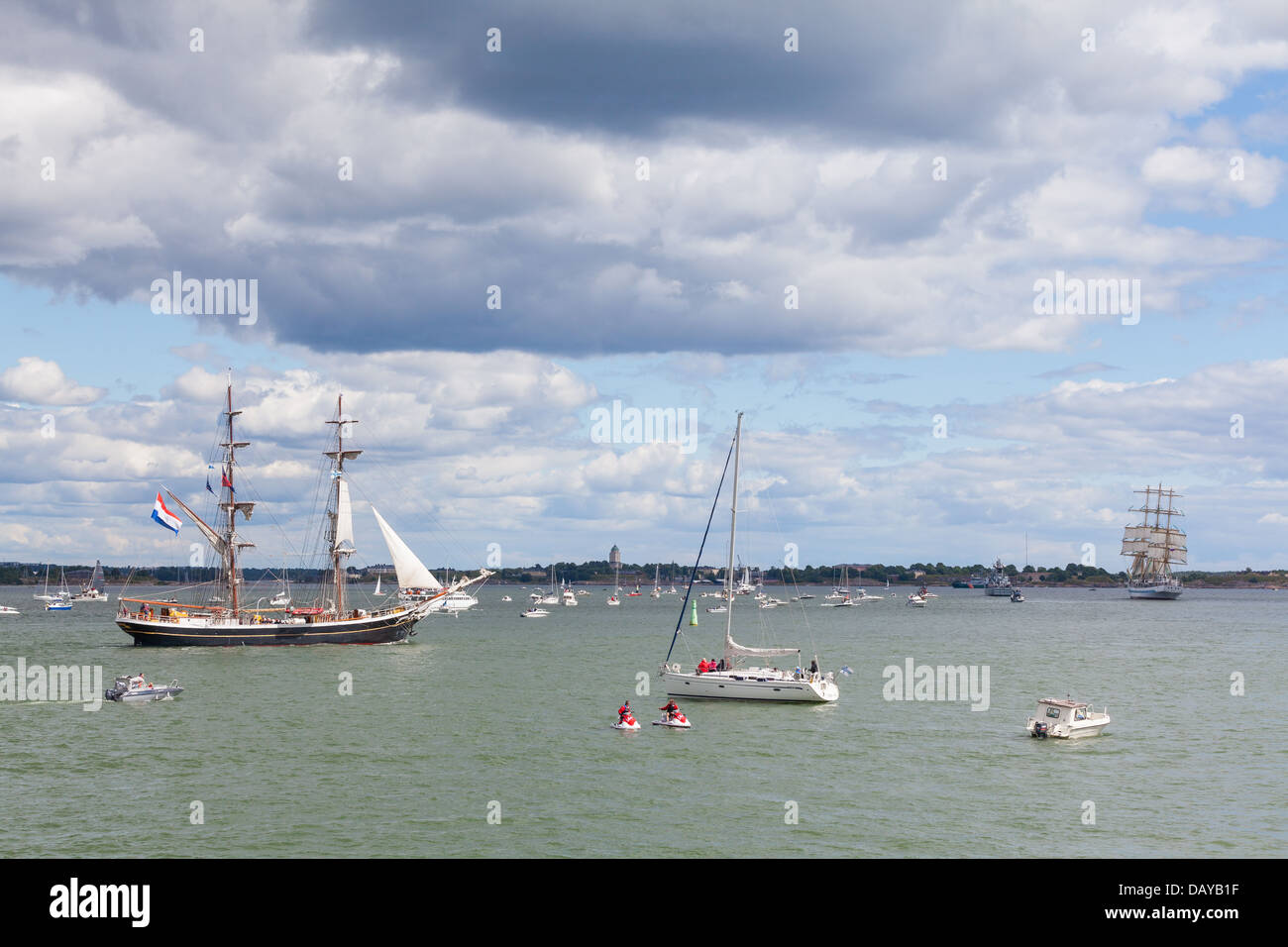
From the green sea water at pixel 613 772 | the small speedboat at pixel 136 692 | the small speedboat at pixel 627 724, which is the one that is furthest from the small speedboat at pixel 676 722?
the small speedboat at pixel 136 692

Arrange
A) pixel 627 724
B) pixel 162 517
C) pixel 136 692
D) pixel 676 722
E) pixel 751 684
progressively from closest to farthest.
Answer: pixel 627 724, pixel 676 722, pixel 751 684, pixel 136 692, pixel 162 517

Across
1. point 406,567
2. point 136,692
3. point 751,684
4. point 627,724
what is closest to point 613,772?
point 627,724

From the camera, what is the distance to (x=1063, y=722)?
5469 centimetres

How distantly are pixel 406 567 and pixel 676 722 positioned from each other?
258 ft

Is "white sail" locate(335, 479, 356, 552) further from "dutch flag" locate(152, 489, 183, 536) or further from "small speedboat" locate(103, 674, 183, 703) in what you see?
"small speedboat" locate(103, 674, 183, 703)

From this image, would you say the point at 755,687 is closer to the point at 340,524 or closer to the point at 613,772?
the point at 613,772

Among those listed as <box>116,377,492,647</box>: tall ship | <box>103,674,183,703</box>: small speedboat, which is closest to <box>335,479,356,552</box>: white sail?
<box>116,377,492,647</box>: tall ship

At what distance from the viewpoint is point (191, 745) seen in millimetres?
53531

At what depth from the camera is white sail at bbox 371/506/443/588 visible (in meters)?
129

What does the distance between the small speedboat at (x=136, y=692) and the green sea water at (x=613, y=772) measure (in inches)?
56.8

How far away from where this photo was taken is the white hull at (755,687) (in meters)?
65.9
